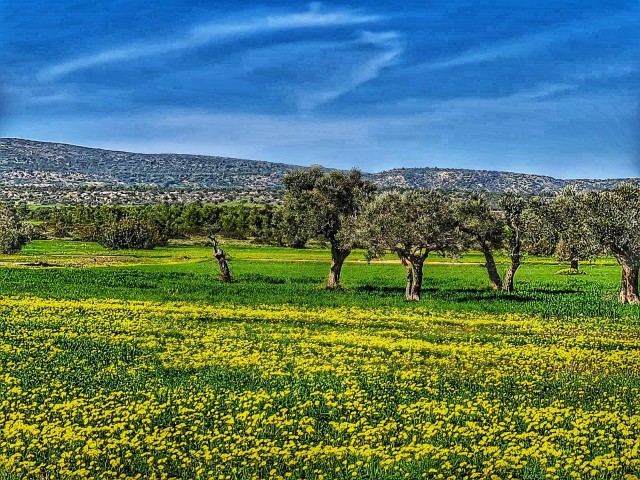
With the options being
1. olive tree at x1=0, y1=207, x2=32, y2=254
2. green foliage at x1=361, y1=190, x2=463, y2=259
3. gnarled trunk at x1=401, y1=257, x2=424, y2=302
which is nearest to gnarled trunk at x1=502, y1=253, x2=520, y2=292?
green foliage at x1=361, y1=190, x2=463, y2=259

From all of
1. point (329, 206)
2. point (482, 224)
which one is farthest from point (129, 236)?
point (482, 224)

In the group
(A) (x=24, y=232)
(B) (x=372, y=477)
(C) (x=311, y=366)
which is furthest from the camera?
(A) (x=24, y=232)

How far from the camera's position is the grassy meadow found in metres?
12.9

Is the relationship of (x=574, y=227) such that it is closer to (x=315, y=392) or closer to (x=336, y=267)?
(x=336, y=267)

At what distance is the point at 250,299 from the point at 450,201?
17.9 m

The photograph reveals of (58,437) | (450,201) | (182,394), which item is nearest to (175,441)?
(58,437)

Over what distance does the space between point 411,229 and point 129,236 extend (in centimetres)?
8771

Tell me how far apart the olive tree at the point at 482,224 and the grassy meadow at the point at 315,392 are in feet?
49.7

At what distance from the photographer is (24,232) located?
9850cm

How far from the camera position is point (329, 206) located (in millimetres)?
53125

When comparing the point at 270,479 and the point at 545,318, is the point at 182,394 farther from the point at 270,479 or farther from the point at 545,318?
the point at 545,318

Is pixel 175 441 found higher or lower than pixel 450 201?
lower

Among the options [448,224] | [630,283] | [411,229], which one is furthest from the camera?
[448,224]

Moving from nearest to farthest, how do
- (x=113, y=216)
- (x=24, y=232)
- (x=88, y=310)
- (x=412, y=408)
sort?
(x=412, y=408) → (x=88, y=310) → (x=24, y=232) → (x=113, y=216)
